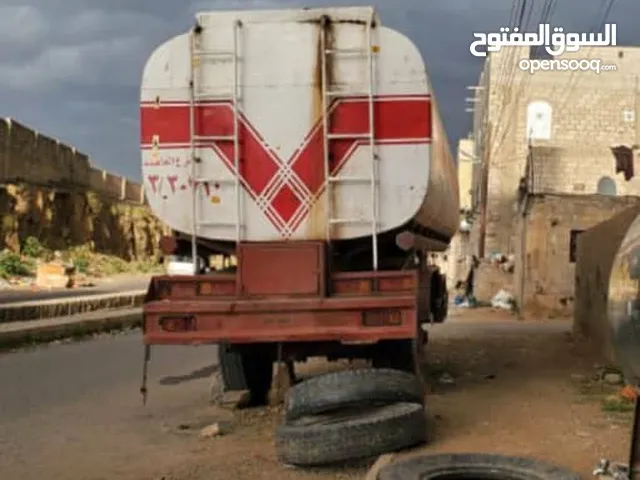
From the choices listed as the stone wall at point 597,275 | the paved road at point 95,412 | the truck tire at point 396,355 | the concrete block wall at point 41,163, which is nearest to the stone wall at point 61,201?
the concrete block wall at point 41,163

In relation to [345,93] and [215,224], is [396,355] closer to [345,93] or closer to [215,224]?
[215,224]

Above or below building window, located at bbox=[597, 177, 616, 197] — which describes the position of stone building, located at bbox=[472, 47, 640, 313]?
above

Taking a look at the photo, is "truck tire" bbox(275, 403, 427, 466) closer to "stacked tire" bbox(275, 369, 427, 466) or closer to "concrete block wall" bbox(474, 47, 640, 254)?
"stacked tire" bbox(275, 369, 427, 466)

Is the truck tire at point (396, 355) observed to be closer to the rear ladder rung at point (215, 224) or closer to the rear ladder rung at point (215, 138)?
the rear ladder rung at point (215, 224)

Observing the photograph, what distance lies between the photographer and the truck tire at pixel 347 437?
676 centimetres

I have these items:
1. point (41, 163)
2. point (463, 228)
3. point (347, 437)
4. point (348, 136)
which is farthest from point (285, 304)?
point (463, 228)

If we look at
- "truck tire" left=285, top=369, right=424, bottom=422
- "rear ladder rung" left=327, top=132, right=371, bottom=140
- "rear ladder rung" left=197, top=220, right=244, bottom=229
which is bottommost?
"truck tire" left=285, top=369, right=424, bottom=422

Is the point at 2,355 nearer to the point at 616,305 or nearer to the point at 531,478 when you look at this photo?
the point at 531,478

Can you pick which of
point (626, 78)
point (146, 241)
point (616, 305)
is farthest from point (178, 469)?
point (146, 241)

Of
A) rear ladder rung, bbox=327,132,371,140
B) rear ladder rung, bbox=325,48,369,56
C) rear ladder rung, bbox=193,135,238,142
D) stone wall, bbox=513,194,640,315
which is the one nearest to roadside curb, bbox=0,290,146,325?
stone wall, bbox=513,194,640,315

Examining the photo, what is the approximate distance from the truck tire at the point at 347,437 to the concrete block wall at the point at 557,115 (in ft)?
104

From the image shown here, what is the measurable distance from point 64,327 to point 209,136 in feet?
33.5

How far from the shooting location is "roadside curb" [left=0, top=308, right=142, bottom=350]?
50.6ft

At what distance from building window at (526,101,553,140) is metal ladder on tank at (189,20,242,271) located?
32.9m
